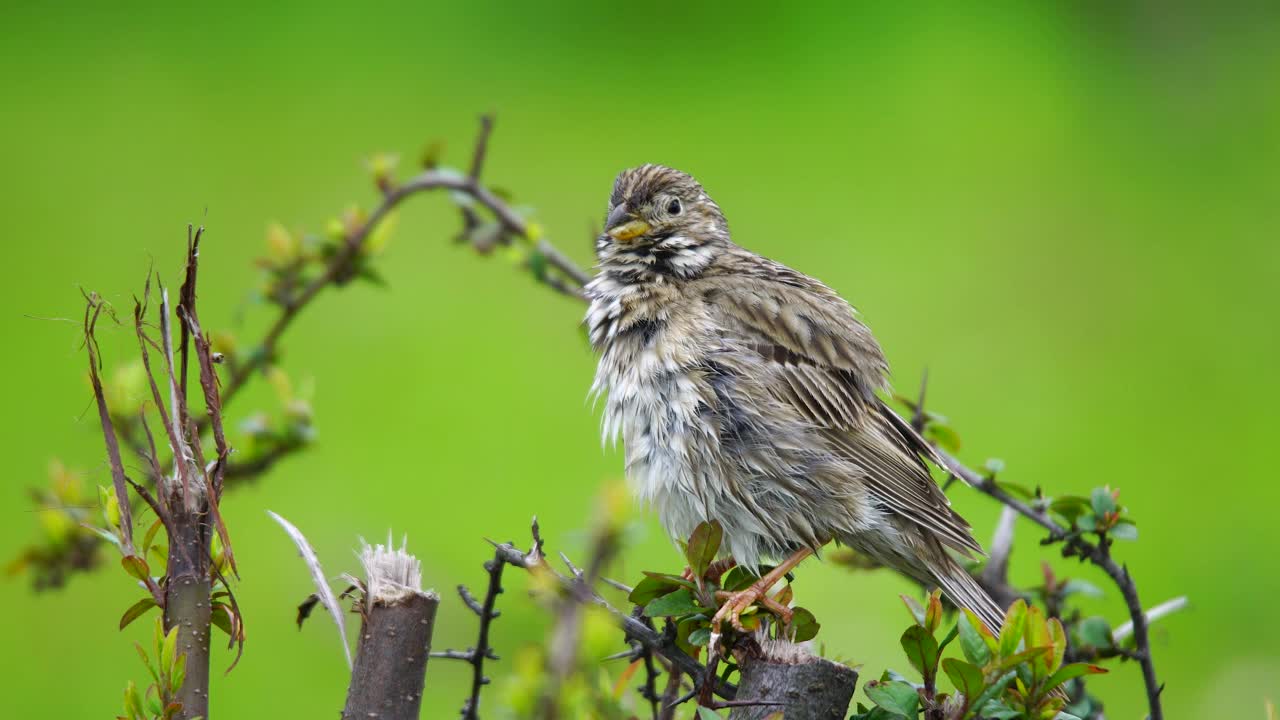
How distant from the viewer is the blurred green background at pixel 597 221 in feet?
17.7

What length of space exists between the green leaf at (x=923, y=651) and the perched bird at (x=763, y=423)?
1.16 meters

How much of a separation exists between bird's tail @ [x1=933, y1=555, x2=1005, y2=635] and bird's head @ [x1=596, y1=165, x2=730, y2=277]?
0.93 meters

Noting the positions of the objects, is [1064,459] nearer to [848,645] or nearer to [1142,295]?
[1142,295]

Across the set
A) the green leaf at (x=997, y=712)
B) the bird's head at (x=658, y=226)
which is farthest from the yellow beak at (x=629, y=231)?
the green leaf at (x=997, y=712)

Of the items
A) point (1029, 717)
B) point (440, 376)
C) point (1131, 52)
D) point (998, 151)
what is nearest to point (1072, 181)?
point (998, 151)

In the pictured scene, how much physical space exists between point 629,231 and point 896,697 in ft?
6.35

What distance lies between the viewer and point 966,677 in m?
1.50

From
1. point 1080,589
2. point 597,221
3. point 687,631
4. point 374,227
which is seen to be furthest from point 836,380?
point 597,221

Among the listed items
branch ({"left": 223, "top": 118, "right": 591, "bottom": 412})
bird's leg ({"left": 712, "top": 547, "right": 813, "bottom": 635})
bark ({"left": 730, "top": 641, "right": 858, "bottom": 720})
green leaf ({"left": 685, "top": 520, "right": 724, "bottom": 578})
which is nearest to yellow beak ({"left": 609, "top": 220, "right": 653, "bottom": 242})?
branch ({"left": 223, "top": 118, "right": 591, "bottom": 412})

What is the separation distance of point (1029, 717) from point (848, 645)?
10.6 ft

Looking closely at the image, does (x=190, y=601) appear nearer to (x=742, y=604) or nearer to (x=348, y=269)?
(x=742, y=604)

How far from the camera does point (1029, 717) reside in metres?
1.55

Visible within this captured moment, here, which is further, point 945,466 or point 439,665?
point 439,665

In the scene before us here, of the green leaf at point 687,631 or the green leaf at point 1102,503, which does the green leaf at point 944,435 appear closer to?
the green leaf at point 1102,503
